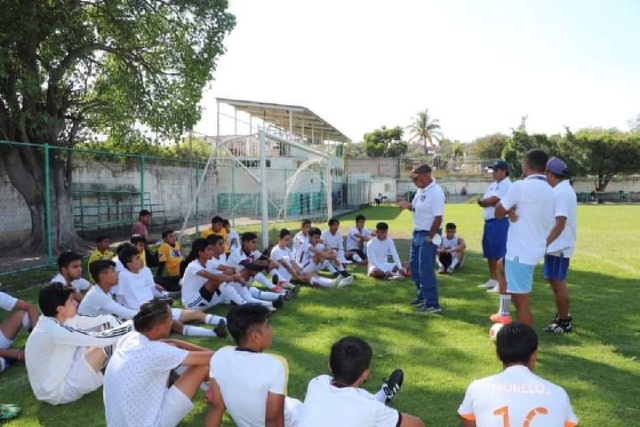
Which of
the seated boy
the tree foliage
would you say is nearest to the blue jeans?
the seated boy

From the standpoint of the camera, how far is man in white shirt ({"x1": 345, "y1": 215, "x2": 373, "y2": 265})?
10965 millimetres

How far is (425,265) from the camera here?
21.4 ft

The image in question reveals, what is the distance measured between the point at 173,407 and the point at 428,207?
4.17 m

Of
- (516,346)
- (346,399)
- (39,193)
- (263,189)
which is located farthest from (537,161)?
(39,193)

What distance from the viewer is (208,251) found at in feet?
22.4

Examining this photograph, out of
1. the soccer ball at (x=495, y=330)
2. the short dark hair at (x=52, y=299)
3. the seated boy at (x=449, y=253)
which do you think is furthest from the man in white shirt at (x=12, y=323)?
the seated boy at (x=449, y=253)

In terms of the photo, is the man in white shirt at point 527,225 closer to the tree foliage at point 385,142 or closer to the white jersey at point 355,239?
the white jersey at point 355,239

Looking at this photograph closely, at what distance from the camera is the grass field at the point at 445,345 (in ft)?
13.0

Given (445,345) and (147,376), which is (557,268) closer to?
(445,345)

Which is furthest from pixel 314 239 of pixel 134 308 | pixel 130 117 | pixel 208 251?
pixel 130 117

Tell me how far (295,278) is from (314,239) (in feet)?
3.10

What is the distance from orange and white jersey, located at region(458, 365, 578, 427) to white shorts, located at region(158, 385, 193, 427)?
186 cm

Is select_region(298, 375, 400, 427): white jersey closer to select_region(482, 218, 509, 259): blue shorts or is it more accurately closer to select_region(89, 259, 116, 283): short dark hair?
select_region(89, 259, 116, 283): short dark hair

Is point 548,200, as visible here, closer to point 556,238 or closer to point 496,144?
point 556,238
